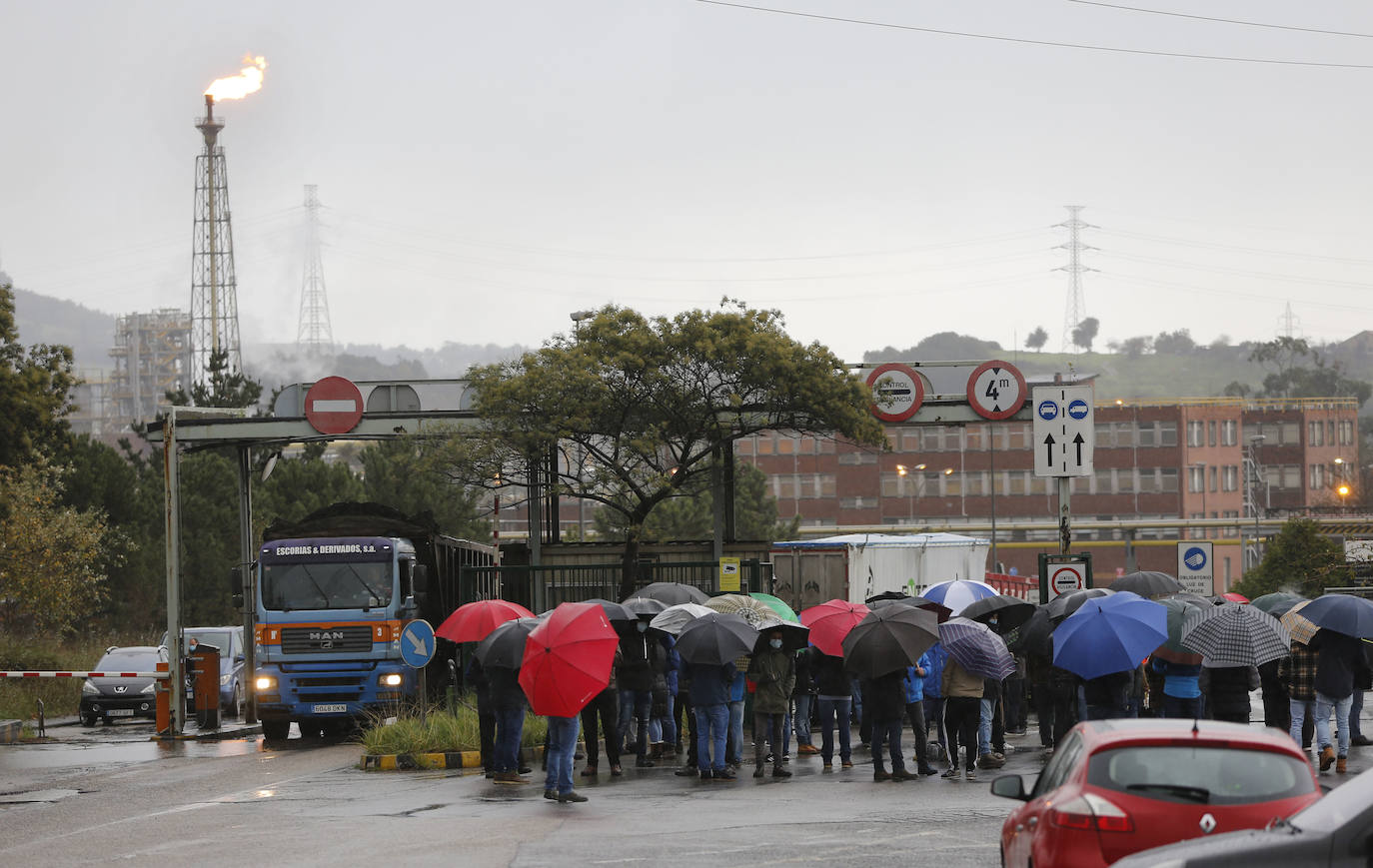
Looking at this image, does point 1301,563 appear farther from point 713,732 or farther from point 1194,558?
point 713,732

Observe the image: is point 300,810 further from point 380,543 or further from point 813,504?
point 813,504

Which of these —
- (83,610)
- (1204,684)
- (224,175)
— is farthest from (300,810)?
(224,175)

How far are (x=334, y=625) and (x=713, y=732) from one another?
1030 centimetres

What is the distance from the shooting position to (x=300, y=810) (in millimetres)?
16047

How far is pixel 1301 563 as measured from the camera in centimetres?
5628

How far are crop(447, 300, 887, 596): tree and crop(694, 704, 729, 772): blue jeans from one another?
39.6 feet

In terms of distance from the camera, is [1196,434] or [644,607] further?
[1196,434]

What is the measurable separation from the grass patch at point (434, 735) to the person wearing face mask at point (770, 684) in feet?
11.8

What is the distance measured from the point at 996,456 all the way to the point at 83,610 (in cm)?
8840

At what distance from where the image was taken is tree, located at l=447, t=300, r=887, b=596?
3072 cm

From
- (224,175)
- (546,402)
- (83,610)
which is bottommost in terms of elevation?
(83,610)

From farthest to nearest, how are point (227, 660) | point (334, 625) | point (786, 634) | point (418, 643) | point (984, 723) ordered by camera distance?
point (227, 660)
point (334, 625)
point (418, 643)
point (984, 723)
point (786, 634)

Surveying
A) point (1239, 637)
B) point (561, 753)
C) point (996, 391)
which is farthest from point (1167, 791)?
point (996, 391)

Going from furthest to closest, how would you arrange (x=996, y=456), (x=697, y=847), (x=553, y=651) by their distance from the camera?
1. (x=996, y=456)
2. (x=553, y=651)
3. (x=697, y=847)
